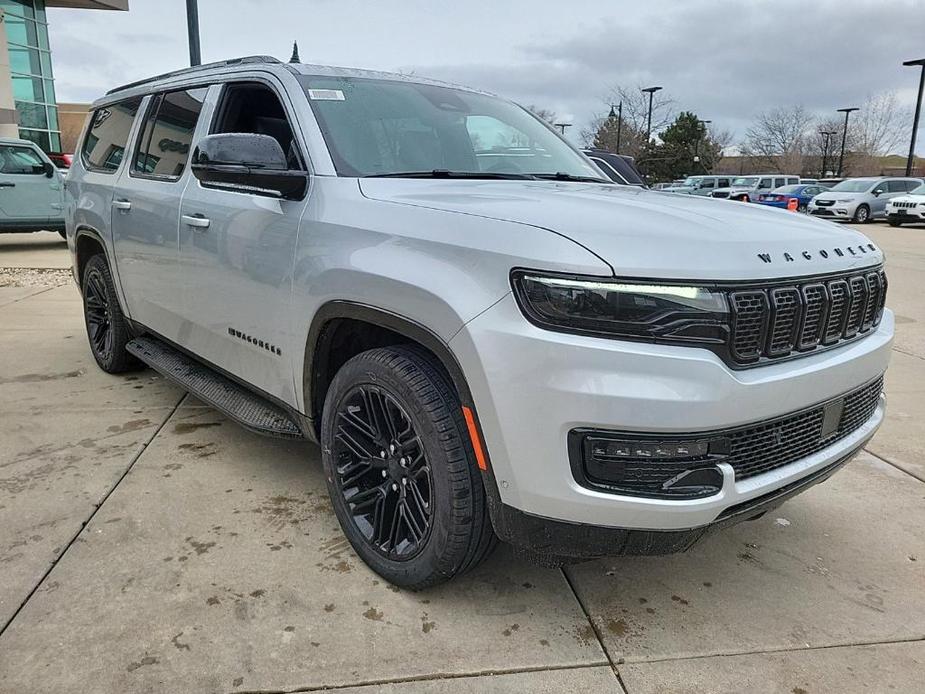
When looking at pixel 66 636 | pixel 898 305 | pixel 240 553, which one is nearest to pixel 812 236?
pixel 240 553

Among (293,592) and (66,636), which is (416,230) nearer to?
(293,592)

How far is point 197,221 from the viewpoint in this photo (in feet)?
11.4

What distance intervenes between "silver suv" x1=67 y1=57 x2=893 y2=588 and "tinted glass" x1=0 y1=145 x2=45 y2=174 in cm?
1103

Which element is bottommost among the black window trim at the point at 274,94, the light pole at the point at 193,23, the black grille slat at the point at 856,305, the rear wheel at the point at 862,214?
the rear wheel at the point at 862,214

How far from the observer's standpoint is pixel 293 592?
2.66 metres

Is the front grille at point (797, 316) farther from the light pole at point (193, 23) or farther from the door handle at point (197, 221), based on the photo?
the light pole at point (193, 23)

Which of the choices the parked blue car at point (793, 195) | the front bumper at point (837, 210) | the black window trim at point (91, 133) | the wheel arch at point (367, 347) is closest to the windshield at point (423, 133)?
the wheel arch at point (367, 347)

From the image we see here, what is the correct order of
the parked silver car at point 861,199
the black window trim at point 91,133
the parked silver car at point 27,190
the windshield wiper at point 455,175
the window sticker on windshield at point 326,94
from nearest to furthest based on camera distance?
the windshield wiper at point 455,175, the window sticker on windshield at point 326,94, the black window trim at point 91,133, the parked silver car at point 27,190, the parked silver car at point 861,199

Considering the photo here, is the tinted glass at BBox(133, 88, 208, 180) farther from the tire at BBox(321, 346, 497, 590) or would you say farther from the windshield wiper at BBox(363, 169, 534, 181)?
the tire at BBox(321, 346, 497, 590)

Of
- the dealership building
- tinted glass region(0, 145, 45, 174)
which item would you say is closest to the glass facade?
the dealership building

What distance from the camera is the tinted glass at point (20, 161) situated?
41.2 ft

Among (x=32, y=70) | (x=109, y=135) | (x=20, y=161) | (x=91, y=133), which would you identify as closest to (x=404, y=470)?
(x=109, y=135)

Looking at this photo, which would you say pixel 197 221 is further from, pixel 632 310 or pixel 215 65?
pixel 632 310

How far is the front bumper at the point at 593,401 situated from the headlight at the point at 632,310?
35 mm
